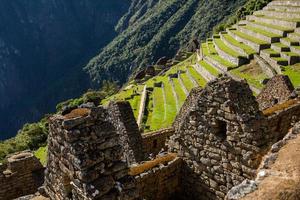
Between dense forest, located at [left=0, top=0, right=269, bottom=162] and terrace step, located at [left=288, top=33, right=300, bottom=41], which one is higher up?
dense forest, located at [left=0, top=0, right=269, bottom=162]

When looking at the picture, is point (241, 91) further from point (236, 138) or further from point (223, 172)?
point (223, 172)

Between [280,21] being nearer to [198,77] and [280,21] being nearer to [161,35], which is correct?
[198,77]

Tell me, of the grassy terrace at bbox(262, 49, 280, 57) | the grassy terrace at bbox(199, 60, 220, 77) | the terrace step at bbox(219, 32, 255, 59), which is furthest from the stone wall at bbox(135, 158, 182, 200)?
the terrace step at bbox(219, 32, 255, 59)

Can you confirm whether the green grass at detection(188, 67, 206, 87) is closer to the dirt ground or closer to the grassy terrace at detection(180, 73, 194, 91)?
the grassy terrace at detection(180, 73, 194, 91)

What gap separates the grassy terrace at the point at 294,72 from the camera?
25.6m

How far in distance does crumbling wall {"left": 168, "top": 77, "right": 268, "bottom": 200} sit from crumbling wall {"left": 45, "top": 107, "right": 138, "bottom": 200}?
2.51 metres

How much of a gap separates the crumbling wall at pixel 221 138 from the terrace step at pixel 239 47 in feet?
103

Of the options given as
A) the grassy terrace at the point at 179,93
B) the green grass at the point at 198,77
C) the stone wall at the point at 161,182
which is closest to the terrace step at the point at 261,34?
the green grass at the point at 198,77

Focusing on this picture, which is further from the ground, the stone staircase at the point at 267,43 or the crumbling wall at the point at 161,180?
the stone staircase at the point at 267,43

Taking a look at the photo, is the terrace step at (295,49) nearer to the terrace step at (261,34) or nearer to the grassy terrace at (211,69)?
the terrace step at (261,34)

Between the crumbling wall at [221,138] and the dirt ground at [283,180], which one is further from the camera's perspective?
the crumbling wall at [221,138]

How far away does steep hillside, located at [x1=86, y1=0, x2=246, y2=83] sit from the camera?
13262 cm

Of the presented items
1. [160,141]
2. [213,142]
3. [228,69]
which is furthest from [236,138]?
[228,69]

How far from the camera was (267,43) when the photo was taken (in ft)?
127
